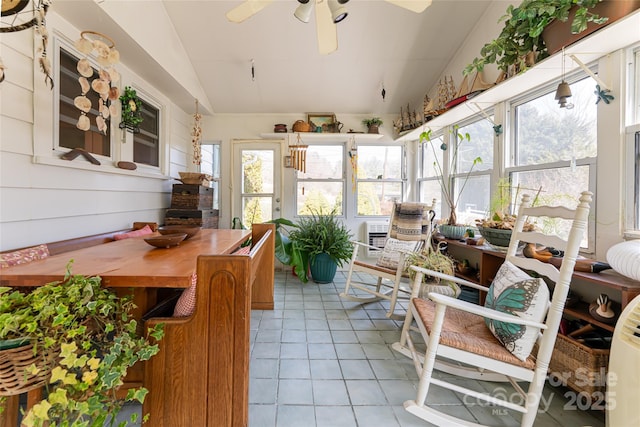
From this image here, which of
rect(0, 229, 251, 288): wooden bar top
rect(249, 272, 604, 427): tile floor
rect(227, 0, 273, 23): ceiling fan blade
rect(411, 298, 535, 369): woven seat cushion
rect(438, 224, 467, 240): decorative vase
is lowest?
rect(249, 272, 604, 427): tile floor

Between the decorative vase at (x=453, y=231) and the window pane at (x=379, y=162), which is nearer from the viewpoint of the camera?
the decorative vase at (x=453, y=231)

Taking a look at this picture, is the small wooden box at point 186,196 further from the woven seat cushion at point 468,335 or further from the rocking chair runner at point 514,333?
the rocking chair runner at point 514,333

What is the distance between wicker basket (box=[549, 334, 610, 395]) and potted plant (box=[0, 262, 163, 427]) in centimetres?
192

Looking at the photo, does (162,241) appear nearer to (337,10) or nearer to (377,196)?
(337,10)

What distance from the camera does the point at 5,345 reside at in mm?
779

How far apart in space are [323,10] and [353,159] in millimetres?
2472

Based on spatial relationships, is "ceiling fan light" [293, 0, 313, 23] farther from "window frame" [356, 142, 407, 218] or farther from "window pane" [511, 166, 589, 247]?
"window frame" [356, 142, 407, 218]

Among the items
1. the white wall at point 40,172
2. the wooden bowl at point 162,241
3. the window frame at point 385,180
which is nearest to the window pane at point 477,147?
the window frame at point 385,180

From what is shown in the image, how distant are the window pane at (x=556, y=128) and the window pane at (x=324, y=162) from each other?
7.41 feet

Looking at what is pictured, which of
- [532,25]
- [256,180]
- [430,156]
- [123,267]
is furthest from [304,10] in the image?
[430,156]

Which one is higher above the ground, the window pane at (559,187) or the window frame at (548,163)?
the window frame at (548,163)

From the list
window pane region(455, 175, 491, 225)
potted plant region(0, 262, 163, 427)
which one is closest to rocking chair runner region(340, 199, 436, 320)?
window pane region(455, 175, 491, 225)

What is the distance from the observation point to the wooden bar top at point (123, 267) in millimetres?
1017

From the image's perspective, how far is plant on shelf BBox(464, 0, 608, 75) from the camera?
4.42ft
